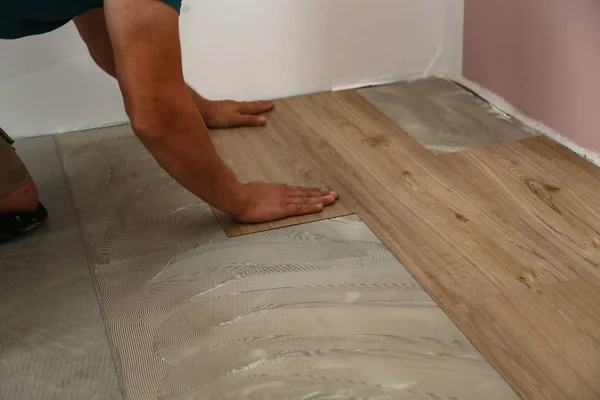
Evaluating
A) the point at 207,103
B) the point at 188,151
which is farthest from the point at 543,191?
the point at 207,103

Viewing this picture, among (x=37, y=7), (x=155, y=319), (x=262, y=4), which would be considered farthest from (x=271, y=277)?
(x=262, y=4)

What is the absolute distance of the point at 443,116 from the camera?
1.92 m

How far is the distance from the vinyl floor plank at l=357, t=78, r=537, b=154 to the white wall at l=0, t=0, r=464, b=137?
0.08 m

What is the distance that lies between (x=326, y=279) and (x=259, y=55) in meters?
1.00

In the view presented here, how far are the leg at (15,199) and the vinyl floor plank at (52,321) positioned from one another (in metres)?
0.03

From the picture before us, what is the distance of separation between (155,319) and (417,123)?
3.30 feet

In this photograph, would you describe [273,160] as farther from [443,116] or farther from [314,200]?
[443,116]

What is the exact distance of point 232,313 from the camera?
1177 millimetres

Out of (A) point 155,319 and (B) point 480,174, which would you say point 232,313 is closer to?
(A) point 155,319

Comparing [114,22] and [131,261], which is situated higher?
[114,22]

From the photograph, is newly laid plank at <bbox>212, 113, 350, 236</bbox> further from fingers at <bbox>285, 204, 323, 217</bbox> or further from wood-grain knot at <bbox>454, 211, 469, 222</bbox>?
wood-grain knot at <bbox>454, 211, 469, 222</bbox>

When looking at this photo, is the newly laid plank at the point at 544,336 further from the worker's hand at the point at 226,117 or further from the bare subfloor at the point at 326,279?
the worker's hand at the point at 226,117

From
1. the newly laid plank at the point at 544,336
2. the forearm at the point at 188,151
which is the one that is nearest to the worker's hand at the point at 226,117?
the forearm at the point at 188,151

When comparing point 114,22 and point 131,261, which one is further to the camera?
point 131,261
